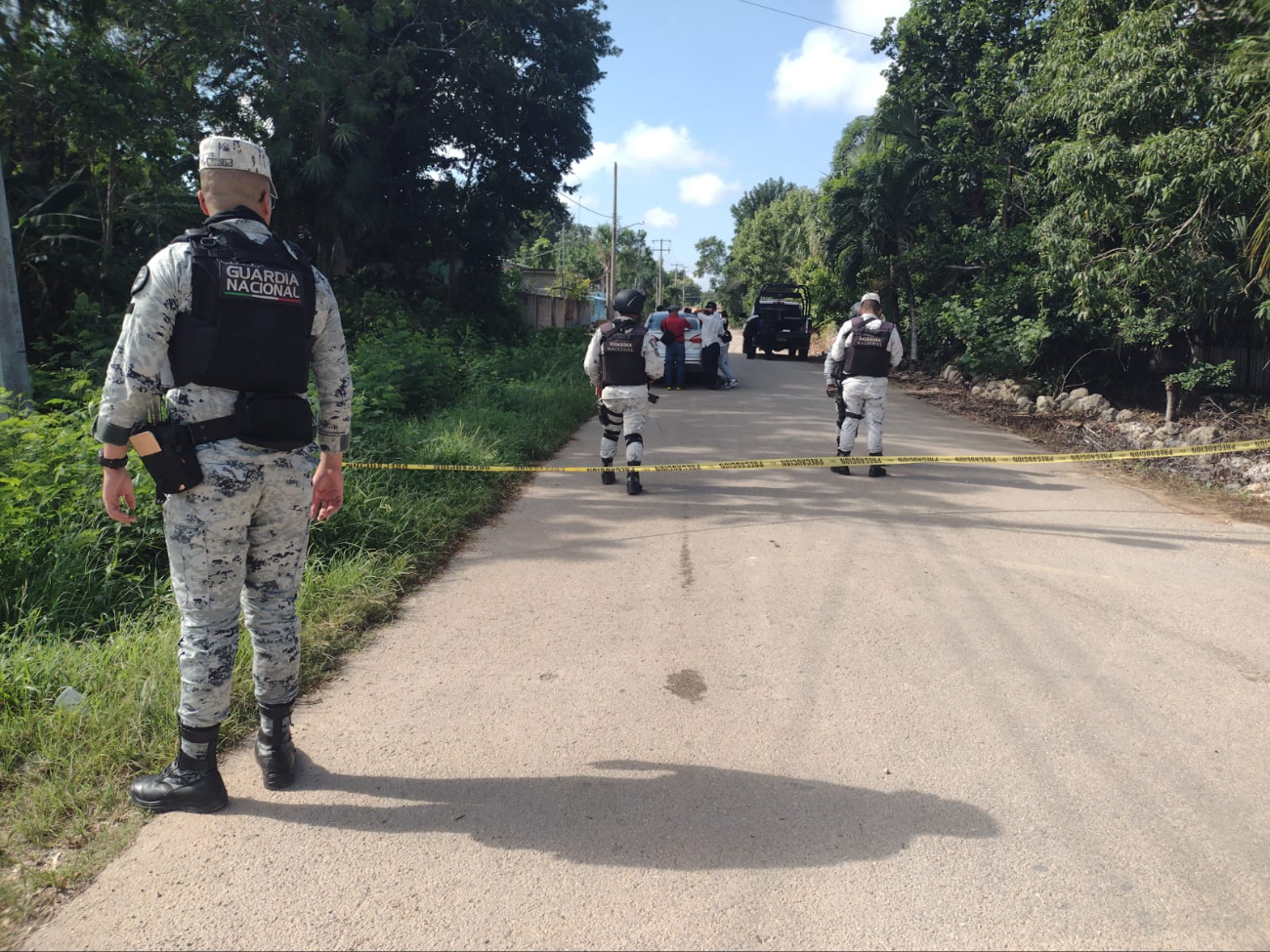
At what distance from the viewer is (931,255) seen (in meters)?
20.1

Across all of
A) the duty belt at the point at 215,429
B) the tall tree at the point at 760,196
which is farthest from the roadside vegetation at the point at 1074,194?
the tall tree at the point at 760,196

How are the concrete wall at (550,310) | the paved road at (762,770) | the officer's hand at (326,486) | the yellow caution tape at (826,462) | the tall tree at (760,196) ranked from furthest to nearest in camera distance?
the tall tree at (760,196), the concrete wall at (550,310), the yellow caution tape at (826,462), the officer's hand at (326,486), the paved road at (762,770)

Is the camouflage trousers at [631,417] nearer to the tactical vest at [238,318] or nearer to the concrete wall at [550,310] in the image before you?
the tactical vest at [238,318]

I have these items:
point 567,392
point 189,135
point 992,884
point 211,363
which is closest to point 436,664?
point 211,363

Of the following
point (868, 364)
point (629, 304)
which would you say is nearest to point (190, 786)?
point (629, 304)

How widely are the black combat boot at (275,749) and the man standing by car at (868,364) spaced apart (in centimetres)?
673

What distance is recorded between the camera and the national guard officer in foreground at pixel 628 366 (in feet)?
26.2

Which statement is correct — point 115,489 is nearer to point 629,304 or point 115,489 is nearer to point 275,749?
point 275,749

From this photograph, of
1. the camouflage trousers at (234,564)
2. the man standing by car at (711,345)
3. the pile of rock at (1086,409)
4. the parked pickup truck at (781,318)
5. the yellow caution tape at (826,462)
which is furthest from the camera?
the parked pickup truck at (781,318)

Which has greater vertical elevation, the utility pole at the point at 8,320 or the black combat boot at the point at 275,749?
the utility pole at the point at 8,320

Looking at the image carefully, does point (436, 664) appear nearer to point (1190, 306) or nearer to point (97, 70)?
point (97, 70)

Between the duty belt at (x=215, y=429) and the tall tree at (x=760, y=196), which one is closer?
the duty belt at (x=215, y=429)

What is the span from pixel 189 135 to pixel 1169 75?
552 inches

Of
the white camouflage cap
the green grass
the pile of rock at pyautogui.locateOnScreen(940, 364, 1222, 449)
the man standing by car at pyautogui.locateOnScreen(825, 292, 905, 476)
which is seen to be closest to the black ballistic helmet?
the green grass
